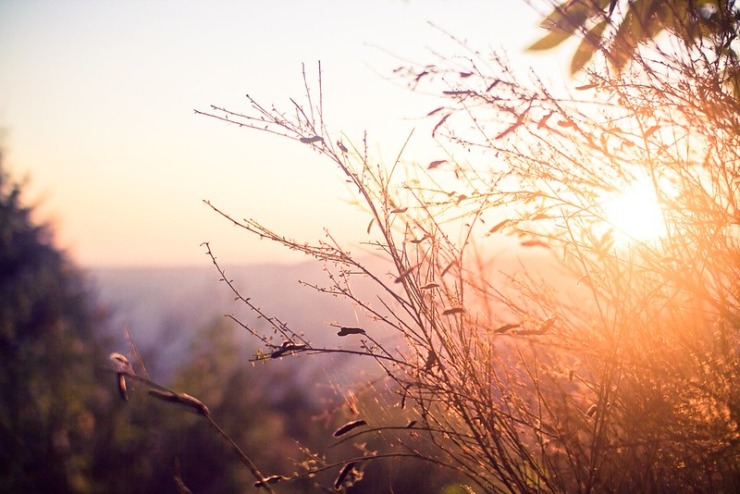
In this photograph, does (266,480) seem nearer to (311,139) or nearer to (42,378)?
(311,139)

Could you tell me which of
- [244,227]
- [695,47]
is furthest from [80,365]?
[695,47]

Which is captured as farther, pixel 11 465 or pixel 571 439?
pixel 11 465

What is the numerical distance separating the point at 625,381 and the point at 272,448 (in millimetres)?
13453

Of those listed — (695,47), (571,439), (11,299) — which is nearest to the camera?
(571,439)

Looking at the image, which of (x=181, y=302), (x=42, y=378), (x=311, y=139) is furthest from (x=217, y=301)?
(x=311, y=139)

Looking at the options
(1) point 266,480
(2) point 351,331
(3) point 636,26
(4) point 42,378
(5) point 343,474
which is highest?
(4) point 42,378

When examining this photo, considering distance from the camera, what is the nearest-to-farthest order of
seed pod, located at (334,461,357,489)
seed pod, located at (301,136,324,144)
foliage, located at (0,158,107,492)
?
seed pod, located at (334,461,357,489) < seed pod, located at (301,136,324,144) < foliage, located at (0,158,107,492)

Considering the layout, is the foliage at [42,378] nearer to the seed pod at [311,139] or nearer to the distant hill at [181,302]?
the distant hill at [181,302]

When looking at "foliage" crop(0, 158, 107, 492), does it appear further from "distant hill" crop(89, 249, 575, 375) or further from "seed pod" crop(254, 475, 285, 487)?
"seed pod" crop(254, 475, 285, 487)

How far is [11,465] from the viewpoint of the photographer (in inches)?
365

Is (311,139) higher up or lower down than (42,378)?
lower down

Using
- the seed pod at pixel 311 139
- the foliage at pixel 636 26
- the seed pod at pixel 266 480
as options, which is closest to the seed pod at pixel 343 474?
the seed pod at pixel 266 480

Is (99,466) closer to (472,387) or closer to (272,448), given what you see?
(272,448)

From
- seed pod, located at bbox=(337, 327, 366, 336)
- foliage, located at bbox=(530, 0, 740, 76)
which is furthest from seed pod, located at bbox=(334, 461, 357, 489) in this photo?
foliage, located at bbox=(530, 0, 740, 76)
